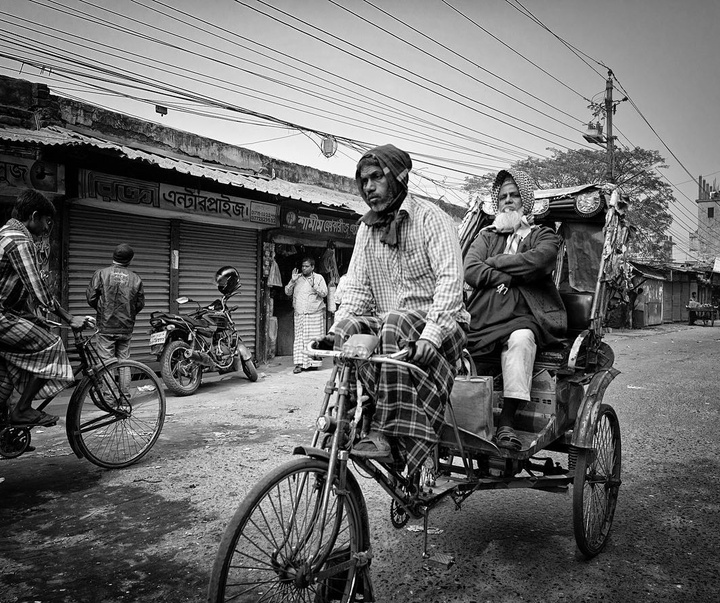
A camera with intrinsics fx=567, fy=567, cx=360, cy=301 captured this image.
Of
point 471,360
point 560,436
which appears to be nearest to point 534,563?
point 560,436

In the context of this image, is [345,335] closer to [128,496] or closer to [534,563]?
[534,563]

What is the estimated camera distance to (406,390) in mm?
2488

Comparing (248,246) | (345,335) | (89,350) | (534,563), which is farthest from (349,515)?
(248,246)

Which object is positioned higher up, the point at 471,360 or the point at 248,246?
the point at 248,246

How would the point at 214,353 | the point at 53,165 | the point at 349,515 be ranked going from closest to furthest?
the point at 349,515, the point at 53,165, the point at 214,353

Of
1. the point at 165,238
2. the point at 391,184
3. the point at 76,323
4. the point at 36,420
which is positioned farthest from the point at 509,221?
the point at 165,238

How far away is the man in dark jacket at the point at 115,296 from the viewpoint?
7.32m

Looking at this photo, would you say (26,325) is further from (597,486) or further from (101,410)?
(597,486)

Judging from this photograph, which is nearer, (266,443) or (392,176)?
(392,176)

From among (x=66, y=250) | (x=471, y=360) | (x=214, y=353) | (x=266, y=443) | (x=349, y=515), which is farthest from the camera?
(x=214, y=353)

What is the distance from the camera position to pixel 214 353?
A: 9.01 m

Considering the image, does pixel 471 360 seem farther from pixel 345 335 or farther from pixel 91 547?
pixel 91 547

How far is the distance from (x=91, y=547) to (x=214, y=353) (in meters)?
5.83

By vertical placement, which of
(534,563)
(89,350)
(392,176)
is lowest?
(534,563)
